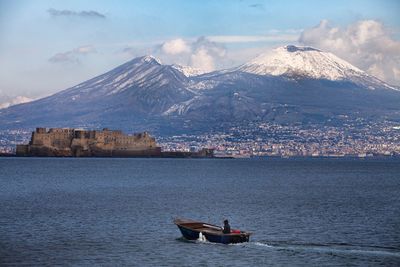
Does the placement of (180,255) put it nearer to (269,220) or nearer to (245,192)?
(269,220)

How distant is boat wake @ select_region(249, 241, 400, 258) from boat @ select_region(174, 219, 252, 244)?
42.0 inches

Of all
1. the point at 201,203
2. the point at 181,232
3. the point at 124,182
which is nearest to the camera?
the point at 181,232

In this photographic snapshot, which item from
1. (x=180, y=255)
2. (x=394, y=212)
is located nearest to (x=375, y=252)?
(x=180, y=255)

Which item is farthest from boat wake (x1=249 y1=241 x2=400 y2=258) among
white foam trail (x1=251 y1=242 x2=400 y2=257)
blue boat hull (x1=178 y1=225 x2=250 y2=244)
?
blue boat hull (x1=178 y1=225 x2=250 y2=244)

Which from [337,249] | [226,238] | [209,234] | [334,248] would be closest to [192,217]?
[209,234]

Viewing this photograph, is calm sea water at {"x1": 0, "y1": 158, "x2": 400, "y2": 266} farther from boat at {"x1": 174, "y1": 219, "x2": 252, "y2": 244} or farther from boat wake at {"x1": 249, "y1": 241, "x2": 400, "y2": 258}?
boat at {"x1": 174, "y1": 219, "x2": 252, "y2": 244}

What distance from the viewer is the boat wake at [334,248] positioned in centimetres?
4547

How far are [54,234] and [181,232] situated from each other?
758cm

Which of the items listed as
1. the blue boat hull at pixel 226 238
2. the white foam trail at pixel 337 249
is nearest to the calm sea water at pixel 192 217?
the white foam trail at pixel 337 249

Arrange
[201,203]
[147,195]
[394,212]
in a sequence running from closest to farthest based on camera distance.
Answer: [394,212], [201,203], [147,195]

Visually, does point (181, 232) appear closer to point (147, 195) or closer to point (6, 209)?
point (6, 209)

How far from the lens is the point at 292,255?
4472 cm

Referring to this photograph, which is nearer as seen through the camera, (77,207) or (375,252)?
(375,252)

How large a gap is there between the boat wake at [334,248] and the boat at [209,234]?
1.07 metres
